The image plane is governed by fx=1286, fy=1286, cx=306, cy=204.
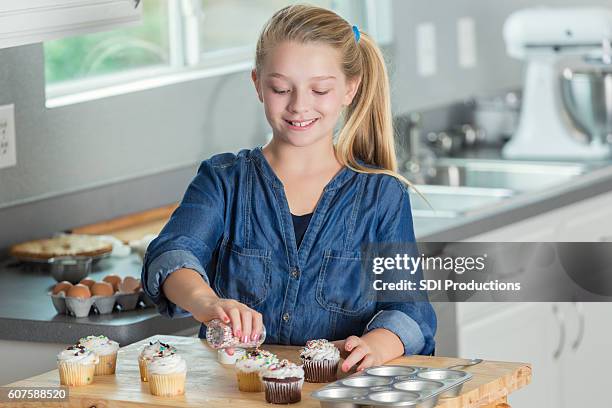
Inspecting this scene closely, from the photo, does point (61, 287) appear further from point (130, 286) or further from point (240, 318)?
point (240, 318)

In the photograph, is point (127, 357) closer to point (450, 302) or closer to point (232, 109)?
point (450, 302)

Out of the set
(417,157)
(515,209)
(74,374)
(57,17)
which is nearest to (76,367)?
(74,374)

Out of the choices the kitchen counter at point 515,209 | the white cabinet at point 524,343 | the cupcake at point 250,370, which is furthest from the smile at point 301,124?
the white cabinet at point 524,343

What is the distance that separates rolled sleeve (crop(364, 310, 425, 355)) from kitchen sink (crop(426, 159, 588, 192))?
6.19 ft

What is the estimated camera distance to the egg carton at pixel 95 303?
95.0 inches

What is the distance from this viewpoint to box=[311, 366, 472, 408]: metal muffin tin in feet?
5.42

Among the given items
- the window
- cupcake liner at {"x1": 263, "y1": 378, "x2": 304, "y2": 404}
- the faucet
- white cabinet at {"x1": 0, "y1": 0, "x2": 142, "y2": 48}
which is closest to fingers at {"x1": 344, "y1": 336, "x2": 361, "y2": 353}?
cupcake liner at {"x1": 263, "y1": 378, "x2": 304, "y2": 404}

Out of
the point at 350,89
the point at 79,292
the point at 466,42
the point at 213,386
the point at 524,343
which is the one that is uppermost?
the point at 466,42

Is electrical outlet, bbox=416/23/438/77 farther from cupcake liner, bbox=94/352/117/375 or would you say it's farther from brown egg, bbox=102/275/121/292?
cupcake liner, bbox=94/352/117/375

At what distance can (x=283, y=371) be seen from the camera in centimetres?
176

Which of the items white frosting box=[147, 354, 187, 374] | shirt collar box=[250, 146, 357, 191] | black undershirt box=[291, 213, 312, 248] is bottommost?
white frosting box=[147, 354, 187, 374]

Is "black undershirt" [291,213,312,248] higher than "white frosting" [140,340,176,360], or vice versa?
"black undershirt" [291,213,312,248]

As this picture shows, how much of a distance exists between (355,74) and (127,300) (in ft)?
2.12

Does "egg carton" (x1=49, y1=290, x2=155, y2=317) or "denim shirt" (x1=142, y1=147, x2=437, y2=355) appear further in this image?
"egg carton" (x1=49, y1=290, x2=155, y2=317)
